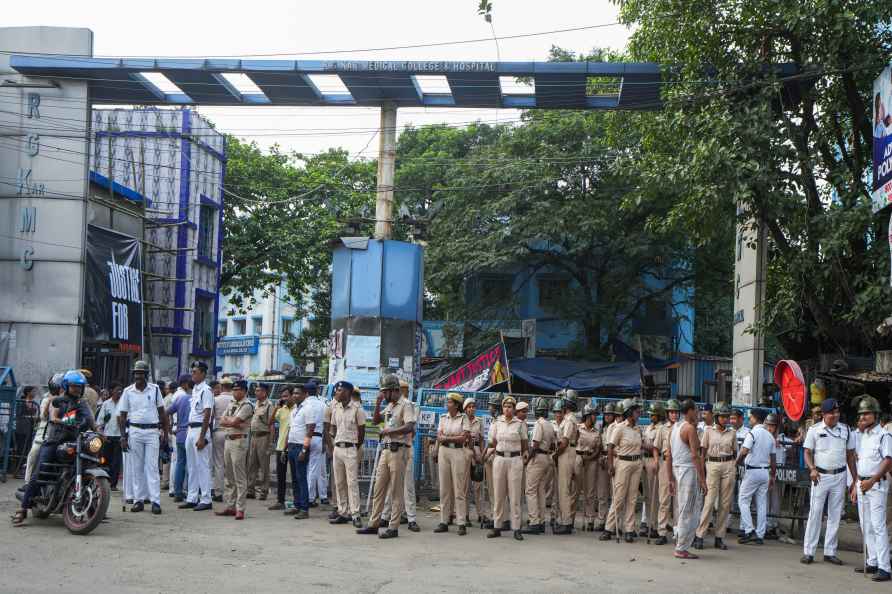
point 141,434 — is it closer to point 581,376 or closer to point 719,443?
point 719,443

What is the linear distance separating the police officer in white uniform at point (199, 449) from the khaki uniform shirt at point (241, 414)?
342mm

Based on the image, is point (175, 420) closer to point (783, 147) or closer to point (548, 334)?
point (783, 147)

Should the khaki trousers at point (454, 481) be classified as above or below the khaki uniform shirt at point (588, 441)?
below

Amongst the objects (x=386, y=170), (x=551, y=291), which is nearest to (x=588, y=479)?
(x=386, y=170)

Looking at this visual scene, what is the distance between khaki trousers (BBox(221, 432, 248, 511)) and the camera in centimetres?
1294

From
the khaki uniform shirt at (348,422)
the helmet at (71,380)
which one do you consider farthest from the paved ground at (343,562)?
the helmet at (71,380)

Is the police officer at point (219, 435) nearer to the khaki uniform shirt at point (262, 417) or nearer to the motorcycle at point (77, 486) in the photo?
the khaki uniform shirt at point (262, 417)

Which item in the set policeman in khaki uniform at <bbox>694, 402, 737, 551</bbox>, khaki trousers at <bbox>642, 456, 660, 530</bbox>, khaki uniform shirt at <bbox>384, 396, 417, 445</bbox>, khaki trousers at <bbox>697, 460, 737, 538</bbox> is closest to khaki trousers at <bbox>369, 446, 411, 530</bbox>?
khaki uniform shirt at <bbox>384, 396, 417, 445</bbox>

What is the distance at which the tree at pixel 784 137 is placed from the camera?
1595cm

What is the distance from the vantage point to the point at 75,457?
36.3 ft

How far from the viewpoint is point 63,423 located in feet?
37.0

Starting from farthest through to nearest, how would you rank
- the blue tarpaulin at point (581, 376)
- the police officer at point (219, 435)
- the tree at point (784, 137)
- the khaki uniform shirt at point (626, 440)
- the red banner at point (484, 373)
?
1. the blue tarpaulin at point (581, 376)
2. the red banner at point (484, 373)
3. the tree at point (784, 137)
4. the police officer at point (219, 435)
5. the khaki uniform shirt at point (626, 440)

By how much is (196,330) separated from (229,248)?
3.60m

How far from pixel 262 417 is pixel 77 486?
12.6 feet
